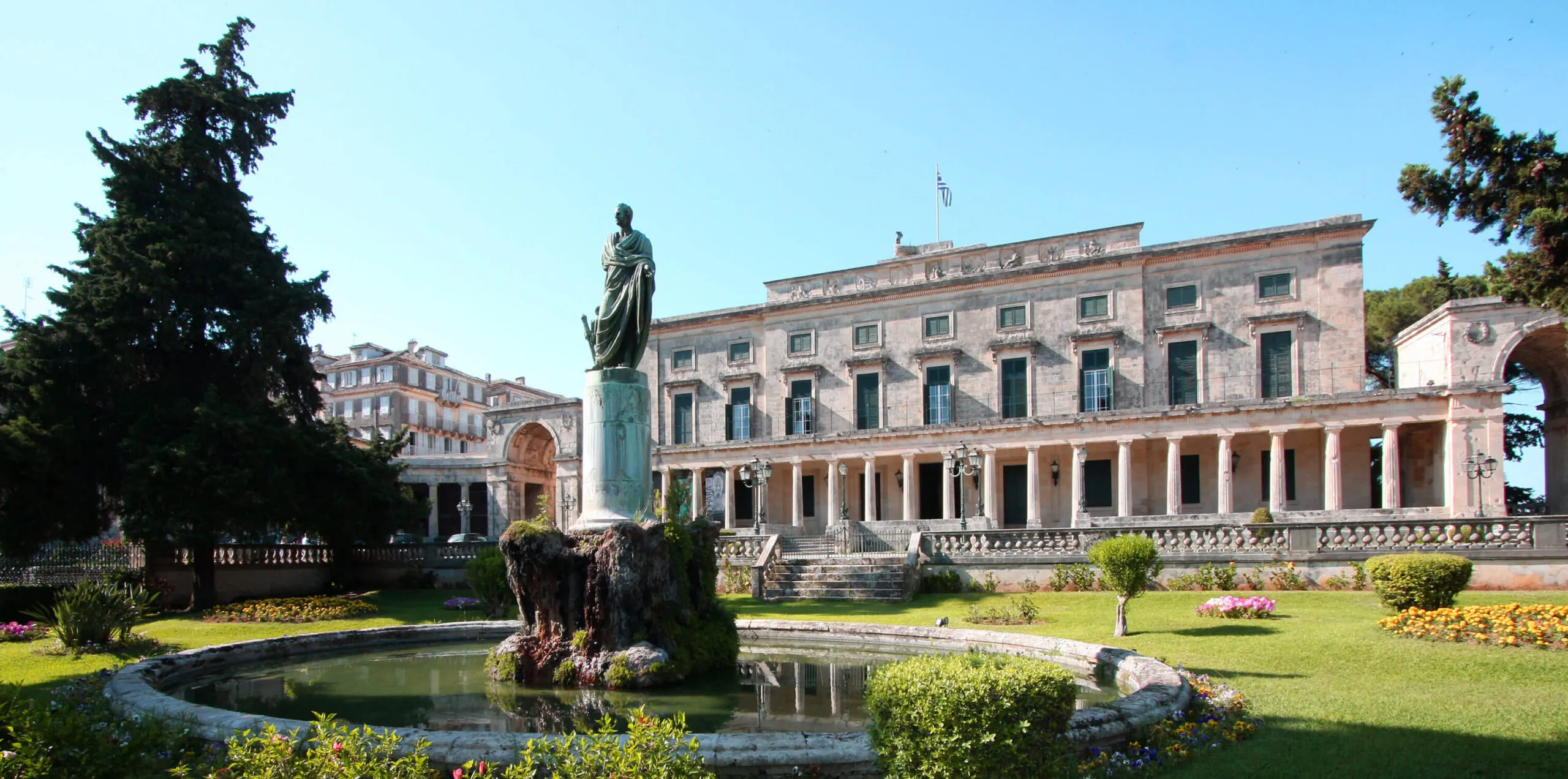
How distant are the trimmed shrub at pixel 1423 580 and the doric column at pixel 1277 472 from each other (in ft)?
65.7

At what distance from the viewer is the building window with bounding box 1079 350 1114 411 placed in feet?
124

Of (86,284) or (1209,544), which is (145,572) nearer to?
(86,284)

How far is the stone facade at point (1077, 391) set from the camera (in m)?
32.7

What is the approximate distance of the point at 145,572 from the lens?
2352 cm

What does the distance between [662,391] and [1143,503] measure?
24.4 m

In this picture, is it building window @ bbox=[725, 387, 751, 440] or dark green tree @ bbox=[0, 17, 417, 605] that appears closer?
dark green tree @ bbox=[0, 17, 417, 605]

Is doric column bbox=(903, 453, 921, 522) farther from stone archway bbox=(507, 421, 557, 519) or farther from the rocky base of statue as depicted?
the rocky base of statue

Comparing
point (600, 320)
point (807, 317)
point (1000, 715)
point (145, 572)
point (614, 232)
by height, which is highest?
point (807, 317)

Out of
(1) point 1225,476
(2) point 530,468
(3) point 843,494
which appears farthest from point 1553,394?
(2) point 530,468

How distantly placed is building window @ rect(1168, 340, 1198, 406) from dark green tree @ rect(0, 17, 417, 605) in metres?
29.7

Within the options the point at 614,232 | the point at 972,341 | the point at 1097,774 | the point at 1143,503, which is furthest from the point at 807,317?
the point at 1097,774

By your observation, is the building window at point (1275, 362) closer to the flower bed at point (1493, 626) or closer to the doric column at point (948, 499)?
the doric column at point (948, 499)

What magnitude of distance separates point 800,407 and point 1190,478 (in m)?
17.9

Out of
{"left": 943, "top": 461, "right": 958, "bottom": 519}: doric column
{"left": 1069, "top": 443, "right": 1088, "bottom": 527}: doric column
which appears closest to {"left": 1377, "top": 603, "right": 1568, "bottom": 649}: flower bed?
{"left": 1069, "top": 443, "right": 1088, "bottom": 527}: doric column
